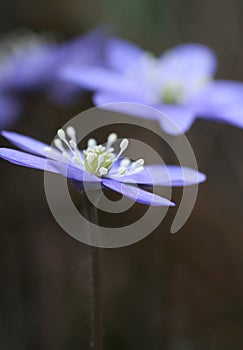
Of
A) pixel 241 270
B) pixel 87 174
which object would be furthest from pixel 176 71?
pixel 87 174

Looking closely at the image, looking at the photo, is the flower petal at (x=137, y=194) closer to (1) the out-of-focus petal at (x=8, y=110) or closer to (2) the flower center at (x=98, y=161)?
(2) the flower center at (x=98, y=161)

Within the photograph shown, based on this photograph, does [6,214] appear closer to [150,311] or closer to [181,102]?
[150,311]

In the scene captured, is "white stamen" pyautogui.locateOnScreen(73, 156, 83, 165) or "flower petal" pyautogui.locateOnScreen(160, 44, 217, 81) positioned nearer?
"white stamen" pyautogui.locateOnScreen(73, 156, 83, 165)

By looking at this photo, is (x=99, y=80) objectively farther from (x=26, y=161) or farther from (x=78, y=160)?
(x=26, y=161)

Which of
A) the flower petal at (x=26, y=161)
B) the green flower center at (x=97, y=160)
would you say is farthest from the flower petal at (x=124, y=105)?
the flower petal at (x=26, y=161)

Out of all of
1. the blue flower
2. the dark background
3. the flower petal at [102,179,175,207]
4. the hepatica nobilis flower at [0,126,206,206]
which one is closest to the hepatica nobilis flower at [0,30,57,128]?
the dark background

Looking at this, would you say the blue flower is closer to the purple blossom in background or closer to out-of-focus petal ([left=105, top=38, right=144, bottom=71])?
out-of-focus petal ([left=105, top=38, right=144, bottom=71])

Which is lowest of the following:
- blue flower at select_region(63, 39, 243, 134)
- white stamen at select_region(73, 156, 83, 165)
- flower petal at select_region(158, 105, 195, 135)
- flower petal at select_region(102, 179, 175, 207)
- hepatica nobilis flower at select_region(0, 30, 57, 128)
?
flower petal at select_region(102, 179, 175, 207)

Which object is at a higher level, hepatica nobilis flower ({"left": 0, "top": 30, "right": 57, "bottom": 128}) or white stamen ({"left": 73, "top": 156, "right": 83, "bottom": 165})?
hepatica nobilis flower ({"left": 0, "top": 30, "right": 57, "bottom": 128})
